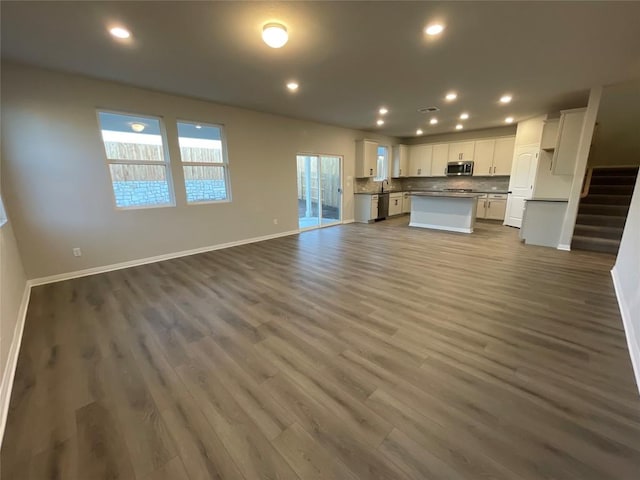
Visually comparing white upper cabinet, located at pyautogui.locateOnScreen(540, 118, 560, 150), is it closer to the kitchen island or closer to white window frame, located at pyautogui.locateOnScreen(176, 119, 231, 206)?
the kitchen island

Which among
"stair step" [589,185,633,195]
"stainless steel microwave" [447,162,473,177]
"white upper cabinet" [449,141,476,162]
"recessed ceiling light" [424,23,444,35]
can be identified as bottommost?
"stair step" [589,185,633,195]

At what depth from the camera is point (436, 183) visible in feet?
30.6

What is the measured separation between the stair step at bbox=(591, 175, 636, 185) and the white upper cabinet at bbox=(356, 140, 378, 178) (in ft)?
17.2

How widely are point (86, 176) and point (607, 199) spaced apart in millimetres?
9582

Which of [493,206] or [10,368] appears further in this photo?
[493,206]

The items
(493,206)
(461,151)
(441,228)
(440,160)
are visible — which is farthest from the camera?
(440,160)

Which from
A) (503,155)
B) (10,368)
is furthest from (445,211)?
(10,368)

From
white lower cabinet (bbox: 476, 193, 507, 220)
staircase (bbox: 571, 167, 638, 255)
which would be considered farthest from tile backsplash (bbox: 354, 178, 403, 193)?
staircase (bbox: 571, 167, 638, 255)

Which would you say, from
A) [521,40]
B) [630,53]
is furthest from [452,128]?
[521,40]

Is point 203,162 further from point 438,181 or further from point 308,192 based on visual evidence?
point 438,181

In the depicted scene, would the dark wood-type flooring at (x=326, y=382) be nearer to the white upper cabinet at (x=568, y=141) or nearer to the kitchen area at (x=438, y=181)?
the white upper cabinet at (x=568, y=141)

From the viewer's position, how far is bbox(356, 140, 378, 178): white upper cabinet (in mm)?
7891

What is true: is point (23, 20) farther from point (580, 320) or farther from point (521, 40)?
point (580, 320)

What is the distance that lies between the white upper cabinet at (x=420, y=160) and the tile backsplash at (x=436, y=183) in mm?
360
